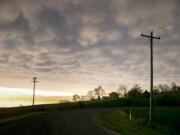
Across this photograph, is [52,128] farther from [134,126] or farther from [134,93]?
[134,93]

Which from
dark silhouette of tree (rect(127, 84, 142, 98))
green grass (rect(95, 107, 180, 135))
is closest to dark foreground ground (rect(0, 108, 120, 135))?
green grass (rect(95, 107, 180, 135))

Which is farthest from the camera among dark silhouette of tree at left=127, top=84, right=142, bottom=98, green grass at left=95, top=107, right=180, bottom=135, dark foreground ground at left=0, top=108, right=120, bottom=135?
dark silhouette of tree at left=127, top=84, right=142, bottom=98

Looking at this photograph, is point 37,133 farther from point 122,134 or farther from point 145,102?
point 145,102

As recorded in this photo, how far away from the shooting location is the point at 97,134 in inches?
491

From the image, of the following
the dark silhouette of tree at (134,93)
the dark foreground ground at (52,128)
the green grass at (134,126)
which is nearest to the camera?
the dark foreground ground at (52,128)

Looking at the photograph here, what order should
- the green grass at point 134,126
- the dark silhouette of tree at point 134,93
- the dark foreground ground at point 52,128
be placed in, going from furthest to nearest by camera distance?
the dark silhouette of tree at point 134,93 < the green grass at point 134,126 < the dark foreground ground at point 52,128

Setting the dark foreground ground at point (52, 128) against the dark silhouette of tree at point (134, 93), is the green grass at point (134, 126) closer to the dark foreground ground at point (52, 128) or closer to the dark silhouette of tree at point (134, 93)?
the dark foreground ground at point (52, 128)

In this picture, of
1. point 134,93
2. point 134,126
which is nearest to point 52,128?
point 134,126

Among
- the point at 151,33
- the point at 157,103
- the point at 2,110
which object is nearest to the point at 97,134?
the point at 151,33

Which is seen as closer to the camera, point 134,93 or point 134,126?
point 134,126

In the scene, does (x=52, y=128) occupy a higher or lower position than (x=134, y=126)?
higher

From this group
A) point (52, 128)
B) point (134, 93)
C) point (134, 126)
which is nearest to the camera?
point (52, 128)

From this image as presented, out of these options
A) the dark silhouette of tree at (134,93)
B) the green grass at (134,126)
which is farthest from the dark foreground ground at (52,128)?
the dark silhouette of tree at (134,93)

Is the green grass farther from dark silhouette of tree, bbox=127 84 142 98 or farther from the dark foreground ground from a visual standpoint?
dark silhouette of tree, bbox=127 84 142 98
